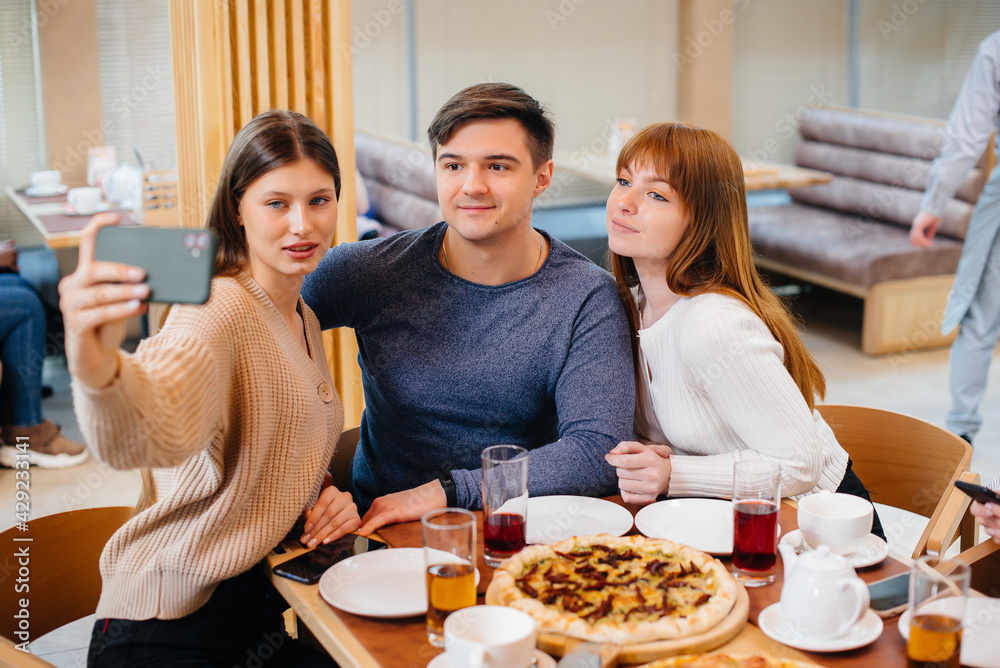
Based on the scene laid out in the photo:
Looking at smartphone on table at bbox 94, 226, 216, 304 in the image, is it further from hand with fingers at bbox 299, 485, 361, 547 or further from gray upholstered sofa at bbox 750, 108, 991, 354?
gray upholstered sofa at bbox 750, 108, 991, 354

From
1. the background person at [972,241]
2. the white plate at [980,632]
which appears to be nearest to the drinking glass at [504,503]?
the white plate at [980,632]

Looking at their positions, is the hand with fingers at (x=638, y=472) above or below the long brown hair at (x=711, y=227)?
below

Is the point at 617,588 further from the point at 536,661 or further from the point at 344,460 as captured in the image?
the point at 344,460

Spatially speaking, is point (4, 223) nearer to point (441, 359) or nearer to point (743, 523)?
point (441, 359)

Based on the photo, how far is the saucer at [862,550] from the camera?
1415mm

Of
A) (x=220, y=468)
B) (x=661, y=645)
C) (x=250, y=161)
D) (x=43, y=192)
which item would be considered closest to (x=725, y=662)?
(x=661, y=645)

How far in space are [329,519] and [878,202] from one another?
488 centimetres

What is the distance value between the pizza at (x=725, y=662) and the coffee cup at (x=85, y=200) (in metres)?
4.07

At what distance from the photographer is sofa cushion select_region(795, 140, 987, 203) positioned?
4.99 meters

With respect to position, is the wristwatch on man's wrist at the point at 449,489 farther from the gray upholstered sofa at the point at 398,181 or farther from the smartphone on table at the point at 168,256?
the gray upholstered sofa at the point at 398,181

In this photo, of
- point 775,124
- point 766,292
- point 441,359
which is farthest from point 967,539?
point 775,124

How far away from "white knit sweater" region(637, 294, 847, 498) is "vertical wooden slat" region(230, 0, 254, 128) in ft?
3.83

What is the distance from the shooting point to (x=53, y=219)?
4379 mm

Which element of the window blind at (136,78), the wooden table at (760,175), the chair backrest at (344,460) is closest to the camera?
the chair backrest at (344,460)
